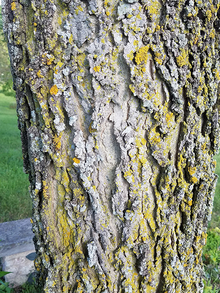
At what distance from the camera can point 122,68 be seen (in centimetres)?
115

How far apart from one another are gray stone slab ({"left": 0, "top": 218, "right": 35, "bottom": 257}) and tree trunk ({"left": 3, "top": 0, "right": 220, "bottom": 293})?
4.50ft

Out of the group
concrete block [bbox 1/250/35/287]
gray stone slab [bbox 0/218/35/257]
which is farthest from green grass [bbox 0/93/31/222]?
concrete block [bbox 1/250/35/287]

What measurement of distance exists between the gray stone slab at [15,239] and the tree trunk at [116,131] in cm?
137

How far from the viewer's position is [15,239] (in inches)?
103

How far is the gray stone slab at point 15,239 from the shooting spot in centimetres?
256

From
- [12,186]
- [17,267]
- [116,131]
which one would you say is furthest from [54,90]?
[12,186]

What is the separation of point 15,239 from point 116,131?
2019mm

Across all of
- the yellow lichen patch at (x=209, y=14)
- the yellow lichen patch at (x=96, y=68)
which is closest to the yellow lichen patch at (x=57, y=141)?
the yellow lichen patch at (x=96, y=68)

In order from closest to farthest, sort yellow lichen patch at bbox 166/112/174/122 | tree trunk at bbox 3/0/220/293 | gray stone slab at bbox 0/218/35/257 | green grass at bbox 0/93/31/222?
1. tree trunk at bbox 3/0/220/293
2. yellow lichen patch at bbox 166/112/174/122
3. gray stone slab at bbox 0/218/35/257
4. green grass at bbox 0/93/31/222

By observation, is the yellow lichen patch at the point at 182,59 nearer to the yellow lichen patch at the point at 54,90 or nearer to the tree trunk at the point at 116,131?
the tree trunk at the point at 116,131

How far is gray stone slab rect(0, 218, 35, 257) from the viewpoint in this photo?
2562 mm

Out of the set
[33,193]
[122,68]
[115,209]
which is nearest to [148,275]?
[115,209]

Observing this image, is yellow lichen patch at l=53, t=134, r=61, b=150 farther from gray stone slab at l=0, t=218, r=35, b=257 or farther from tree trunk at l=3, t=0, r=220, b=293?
gray stone slab at l=0, t=218, r=35, b=257

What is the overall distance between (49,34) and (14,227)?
→ 2339 mm
